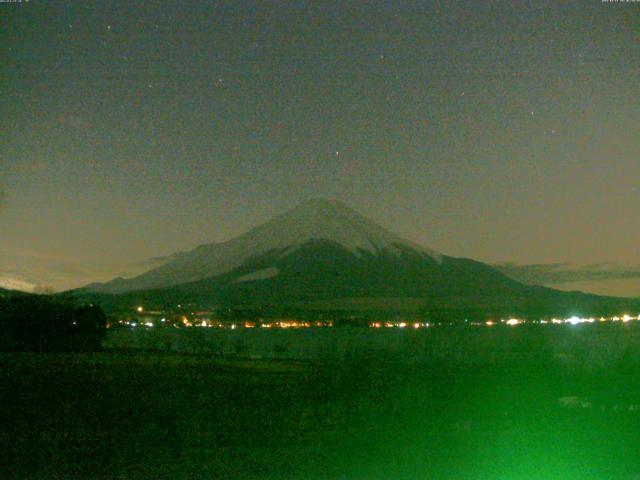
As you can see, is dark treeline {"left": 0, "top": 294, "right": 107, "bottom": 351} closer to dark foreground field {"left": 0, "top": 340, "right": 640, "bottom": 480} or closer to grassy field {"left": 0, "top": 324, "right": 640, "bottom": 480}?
grassy field {"left": 0, "top": 324, "right": 640, "bottom": 480}

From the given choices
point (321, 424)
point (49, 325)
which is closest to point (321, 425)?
point (321, 424)

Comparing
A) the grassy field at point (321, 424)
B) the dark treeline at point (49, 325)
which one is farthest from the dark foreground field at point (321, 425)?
the dark treeline at point (49, 325)

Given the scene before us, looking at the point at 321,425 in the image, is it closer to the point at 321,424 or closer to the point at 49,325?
the point at 321,424

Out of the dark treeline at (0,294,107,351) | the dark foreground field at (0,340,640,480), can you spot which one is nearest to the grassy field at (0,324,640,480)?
the dark foreground field at (0,340,640,480)

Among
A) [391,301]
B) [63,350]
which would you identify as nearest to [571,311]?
[391,301]

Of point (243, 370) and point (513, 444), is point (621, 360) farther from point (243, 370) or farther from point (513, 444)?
point (513, 444)

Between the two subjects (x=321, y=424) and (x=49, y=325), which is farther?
(x=49, y=325)

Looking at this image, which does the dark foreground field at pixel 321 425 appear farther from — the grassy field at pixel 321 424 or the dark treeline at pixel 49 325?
the dark treeline at pixel 49 325
